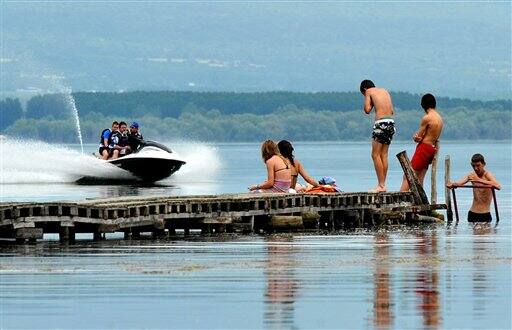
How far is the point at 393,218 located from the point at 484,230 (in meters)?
2.23

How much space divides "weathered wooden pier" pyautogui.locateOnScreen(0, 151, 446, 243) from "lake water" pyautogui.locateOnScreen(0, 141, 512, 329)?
35cm

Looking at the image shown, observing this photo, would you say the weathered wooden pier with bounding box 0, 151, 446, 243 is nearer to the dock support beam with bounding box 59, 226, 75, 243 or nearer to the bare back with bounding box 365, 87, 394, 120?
the dock support beam with bounding box 59, 226, 75, 243

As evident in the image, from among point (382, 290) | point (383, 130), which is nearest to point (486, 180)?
point (383, 130)

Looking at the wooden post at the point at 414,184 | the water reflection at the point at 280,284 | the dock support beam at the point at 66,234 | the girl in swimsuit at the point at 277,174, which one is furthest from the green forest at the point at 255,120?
the water reflection at the point at 280,284

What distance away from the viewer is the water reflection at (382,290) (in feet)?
56.7

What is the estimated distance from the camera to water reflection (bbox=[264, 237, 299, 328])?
1742cm

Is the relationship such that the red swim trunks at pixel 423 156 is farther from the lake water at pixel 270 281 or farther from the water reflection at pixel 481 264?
the lake water at pixel 270 281

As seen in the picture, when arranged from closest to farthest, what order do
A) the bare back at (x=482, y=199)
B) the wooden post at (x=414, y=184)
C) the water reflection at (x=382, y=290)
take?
1. the water reflection at (x=382, y=290)
2. the wooden post at (x=414, y=184)
3. the bare back at (x=482, y=199)

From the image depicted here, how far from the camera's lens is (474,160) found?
31516 mm

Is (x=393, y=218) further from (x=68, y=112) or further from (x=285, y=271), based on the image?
(x=68, y=112)

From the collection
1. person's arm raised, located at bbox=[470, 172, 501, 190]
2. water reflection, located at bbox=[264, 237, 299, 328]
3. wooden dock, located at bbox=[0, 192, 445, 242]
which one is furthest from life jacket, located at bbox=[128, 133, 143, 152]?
water reflection, located at bbox=[264, 237, 299, 328]

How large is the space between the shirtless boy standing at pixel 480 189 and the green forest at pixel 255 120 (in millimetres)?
138553

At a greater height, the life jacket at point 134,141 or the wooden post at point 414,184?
the life jacket at point 134,141

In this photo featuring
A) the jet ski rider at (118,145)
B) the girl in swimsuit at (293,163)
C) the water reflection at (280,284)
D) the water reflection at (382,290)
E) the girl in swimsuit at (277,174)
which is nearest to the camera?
the water reflection at (382,290)
